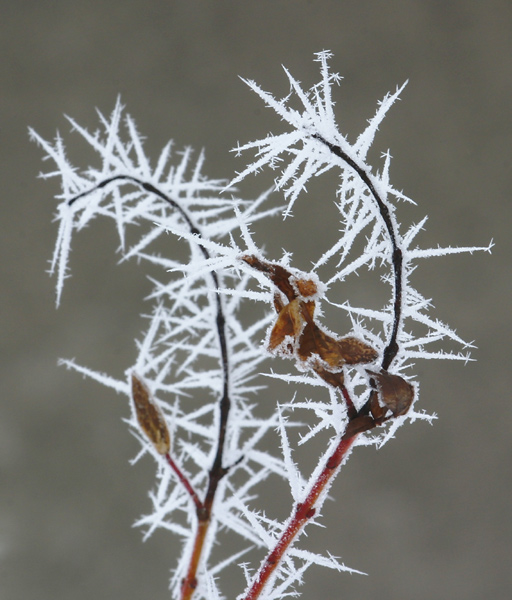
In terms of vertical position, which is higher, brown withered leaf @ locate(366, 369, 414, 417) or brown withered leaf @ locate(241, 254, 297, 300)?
brown withered leaf @ locate(241, 254, 297, 300)

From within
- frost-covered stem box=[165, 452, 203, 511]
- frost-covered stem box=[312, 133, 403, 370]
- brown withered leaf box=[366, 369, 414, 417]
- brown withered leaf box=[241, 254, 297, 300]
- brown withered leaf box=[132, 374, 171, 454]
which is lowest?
frost-covered stem box=[165, 452, 203, 511]

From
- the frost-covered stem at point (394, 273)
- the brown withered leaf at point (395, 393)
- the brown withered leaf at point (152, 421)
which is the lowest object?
the brown withered leaf at point (152, 421)

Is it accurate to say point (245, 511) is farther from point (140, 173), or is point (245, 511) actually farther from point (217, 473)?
point (140, 173)

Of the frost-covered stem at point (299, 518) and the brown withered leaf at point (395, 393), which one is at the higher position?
the brown withered leaf at point (395, 393)

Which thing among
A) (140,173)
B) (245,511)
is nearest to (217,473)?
(245,511)
